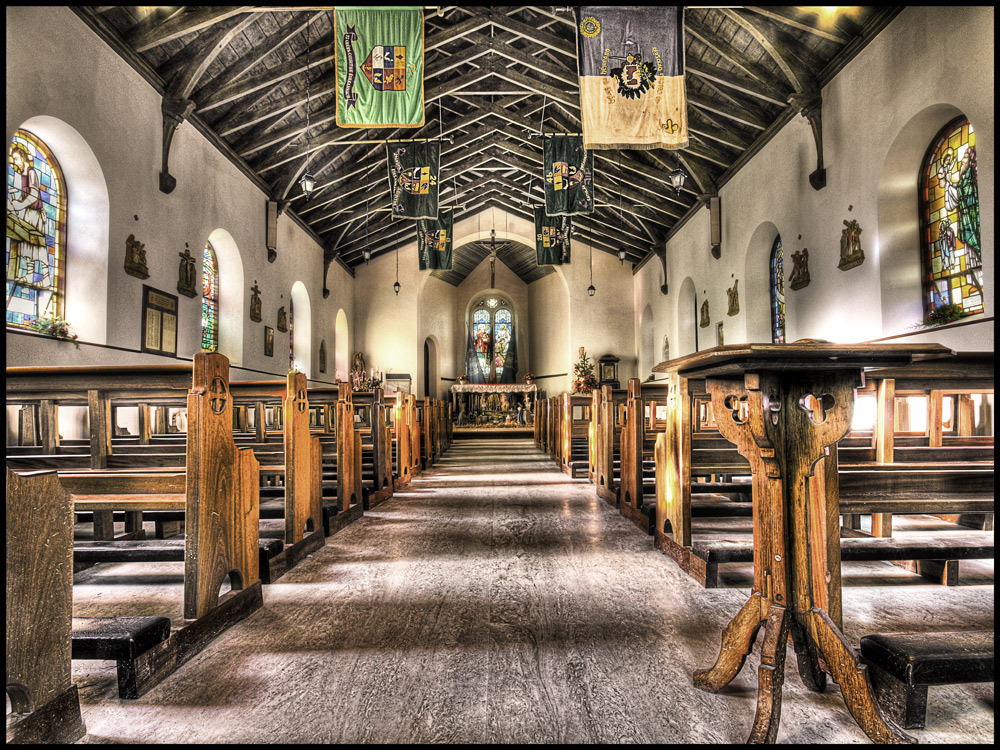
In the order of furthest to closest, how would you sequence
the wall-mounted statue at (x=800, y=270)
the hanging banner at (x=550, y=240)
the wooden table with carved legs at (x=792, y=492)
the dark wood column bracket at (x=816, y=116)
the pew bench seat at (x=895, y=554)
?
the hanging banner at (x=550, y=240)
the wall-mounted statue at (x=800, y=270)
the dark wood column bracket at (x=816, y=116)
the pew bench seat at (x=895, y=554)
the wooden table with carved legs at (x=792, y=492)

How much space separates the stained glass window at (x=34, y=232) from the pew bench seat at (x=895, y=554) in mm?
5793

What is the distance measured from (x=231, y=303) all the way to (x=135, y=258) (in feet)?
9.06

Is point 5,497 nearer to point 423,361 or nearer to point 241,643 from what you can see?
point 241,643

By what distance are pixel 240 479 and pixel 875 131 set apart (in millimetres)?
6836

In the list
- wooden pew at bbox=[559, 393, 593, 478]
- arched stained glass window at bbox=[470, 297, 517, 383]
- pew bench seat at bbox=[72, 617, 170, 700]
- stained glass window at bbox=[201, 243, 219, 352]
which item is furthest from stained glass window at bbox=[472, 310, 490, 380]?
pew bench seat at bbox=[72, 617, 170, 700]

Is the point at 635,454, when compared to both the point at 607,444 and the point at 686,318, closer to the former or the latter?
the point at 607,444

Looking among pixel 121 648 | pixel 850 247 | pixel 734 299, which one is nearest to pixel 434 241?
pixel 734 299

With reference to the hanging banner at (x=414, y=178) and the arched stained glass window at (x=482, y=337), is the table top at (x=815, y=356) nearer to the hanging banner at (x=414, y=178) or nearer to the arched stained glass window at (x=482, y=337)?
the hanging banner at (x=414, y=178)

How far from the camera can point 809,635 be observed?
1.36 meters

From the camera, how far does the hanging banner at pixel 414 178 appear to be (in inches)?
320

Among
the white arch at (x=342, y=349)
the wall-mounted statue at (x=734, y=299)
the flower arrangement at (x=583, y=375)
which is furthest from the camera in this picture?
the white arch at (x=342, y=349)

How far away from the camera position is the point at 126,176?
6.42m

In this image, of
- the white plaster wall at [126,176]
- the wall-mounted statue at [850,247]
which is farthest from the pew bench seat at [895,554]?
the white plaster wall at [126,176]

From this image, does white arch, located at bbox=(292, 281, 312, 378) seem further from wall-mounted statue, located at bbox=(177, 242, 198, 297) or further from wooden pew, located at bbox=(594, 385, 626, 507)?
wooden pew, located at bbox=(594, 385, 626, 507)
